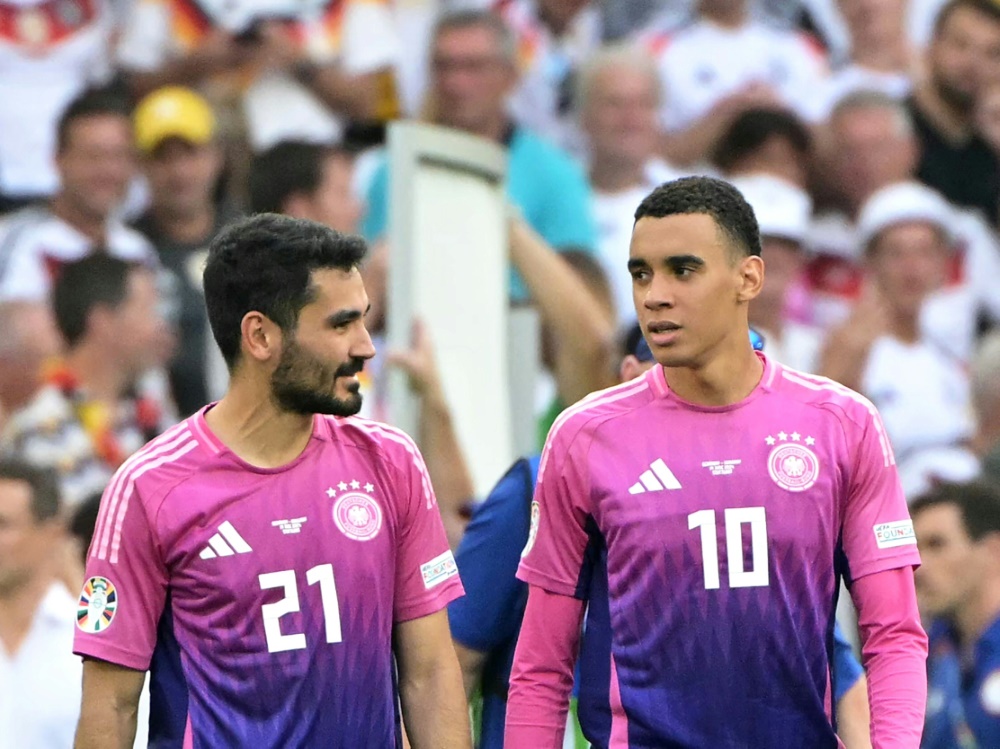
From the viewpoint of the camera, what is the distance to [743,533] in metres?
4.45

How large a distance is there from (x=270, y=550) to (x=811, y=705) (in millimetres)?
1198

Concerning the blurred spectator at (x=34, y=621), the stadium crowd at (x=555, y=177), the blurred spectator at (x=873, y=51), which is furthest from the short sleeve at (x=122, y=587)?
the blurred spectator at (x=873, y=51)

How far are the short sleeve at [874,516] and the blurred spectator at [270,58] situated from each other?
576 centimetres

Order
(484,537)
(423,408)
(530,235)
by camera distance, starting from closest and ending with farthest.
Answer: (484,537) → (423,408) → (530,235)

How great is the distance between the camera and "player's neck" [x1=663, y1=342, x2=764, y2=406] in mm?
4551

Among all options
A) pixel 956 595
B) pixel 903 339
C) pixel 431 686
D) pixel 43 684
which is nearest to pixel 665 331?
pixel 431 686

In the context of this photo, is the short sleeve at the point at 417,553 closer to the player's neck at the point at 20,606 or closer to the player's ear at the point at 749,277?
the player's ear at the point at 749,277

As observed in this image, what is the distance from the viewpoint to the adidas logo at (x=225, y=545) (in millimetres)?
4504

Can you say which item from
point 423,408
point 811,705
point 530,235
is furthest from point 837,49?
point 811,705

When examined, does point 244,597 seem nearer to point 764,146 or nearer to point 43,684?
point 43,684

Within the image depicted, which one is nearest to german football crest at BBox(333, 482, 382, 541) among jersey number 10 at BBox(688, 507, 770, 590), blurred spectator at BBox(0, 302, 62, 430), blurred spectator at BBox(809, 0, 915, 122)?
jersey number 10 at BBox(688, 507, 770, 590)

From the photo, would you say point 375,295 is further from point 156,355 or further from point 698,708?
point 698,708

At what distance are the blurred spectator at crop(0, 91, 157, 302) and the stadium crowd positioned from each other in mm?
12

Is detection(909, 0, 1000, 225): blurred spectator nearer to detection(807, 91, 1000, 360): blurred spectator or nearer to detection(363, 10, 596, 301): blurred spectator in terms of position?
detection(807, 91, 1000, 360): blurred spectator
